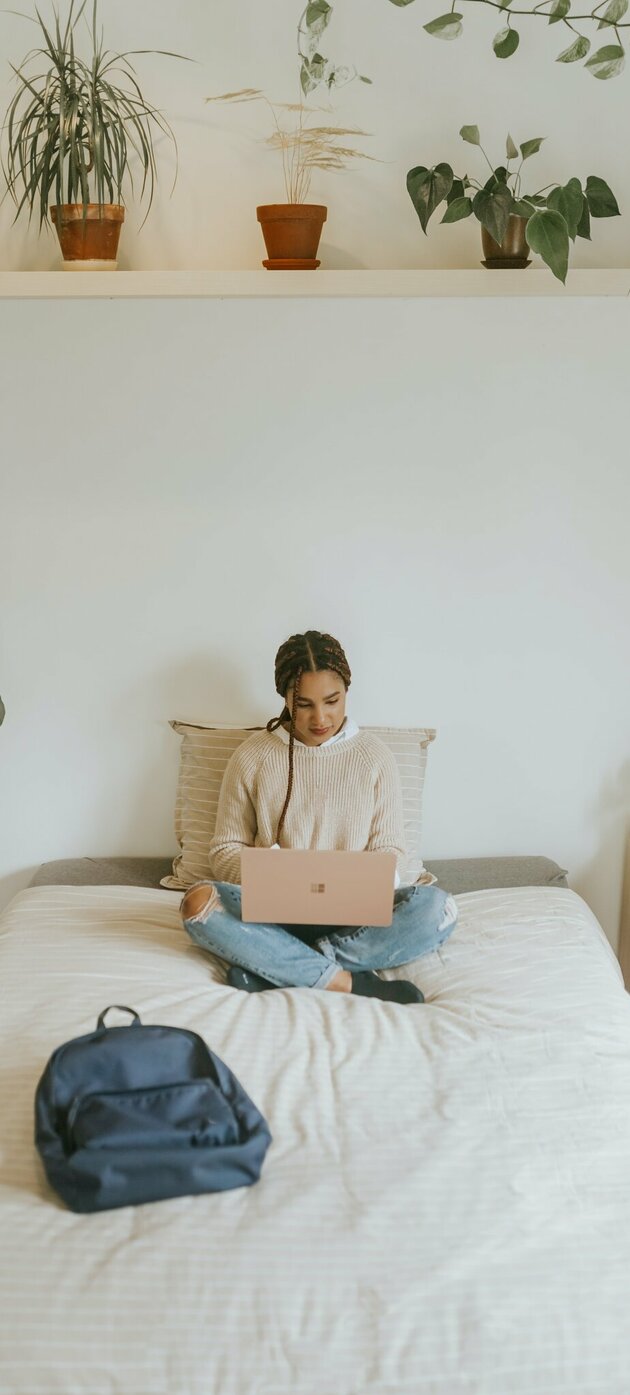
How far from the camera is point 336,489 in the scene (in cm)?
257

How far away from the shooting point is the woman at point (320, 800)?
2191 millimetres

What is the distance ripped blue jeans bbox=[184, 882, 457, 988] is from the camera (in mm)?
2092

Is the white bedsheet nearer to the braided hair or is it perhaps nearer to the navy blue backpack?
the navy blue backpack

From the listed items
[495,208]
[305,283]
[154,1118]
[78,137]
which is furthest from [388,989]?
[78,137]

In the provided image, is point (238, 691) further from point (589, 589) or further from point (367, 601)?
point (589, 589)

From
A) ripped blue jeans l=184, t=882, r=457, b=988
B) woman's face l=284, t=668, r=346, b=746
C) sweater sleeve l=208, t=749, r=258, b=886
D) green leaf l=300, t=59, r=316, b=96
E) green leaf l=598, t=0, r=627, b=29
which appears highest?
green leaf l=598, t=0, r=627, b=29

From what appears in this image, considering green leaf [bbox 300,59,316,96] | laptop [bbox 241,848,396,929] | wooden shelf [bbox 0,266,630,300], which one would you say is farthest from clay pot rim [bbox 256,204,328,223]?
laptop [bbox 241,848,396,929]

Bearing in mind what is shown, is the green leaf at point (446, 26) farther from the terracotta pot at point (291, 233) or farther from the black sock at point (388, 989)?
the black sock at point (388, 989)

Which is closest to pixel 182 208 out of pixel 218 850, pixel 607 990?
pixel 218 850

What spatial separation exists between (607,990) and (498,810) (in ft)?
2.40

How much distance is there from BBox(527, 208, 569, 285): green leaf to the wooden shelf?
140 mm

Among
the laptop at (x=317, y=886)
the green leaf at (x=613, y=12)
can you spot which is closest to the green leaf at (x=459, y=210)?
the green leaf at (x=613, y=12)

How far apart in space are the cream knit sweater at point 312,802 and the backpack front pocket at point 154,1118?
83cm

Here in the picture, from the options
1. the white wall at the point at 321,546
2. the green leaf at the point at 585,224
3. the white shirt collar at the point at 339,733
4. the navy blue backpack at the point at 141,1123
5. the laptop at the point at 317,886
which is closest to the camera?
the navy blue backpack at the point at 141,1123
